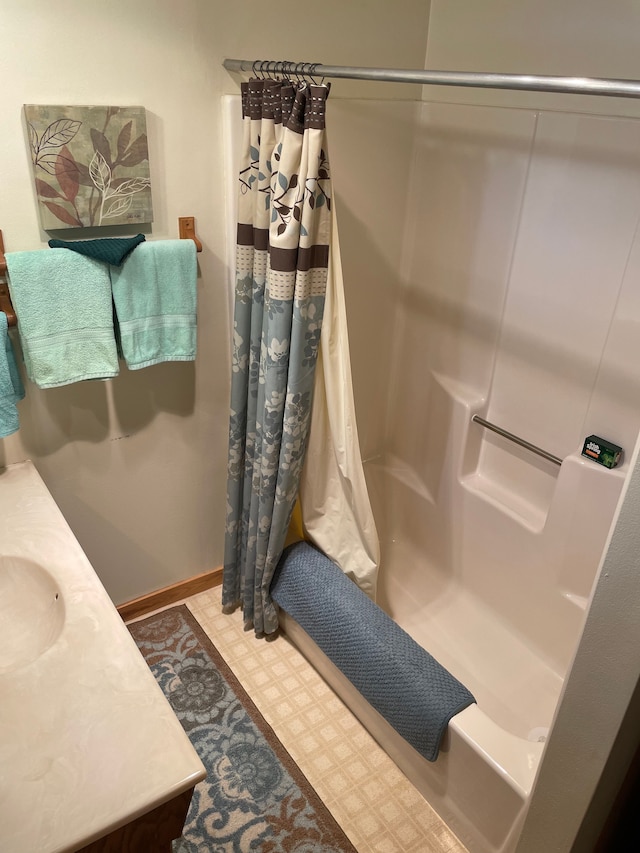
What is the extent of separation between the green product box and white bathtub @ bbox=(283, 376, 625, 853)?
0.09 feet

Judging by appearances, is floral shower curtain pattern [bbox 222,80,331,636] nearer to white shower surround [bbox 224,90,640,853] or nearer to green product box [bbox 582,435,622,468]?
white shower surround [bbox 224,90,640,853]

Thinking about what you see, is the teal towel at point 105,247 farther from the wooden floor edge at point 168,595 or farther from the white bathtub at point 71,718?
the wooden floor edge at point 168,595

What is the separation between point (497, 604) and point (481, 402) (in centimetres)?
68

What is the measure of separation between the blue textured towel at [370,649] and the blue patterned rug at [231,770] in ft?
1.04

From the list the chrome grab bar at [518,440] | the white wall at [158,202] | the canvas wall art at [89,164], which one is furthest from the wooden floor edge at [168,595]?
the canvas wall art at [89,164]

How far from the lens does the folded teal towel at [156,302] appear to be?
1.66 meters

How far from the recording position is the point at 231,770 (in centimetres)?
176

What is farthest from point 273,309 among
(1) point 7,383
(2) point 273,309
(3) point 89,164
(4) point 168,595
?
(4) point 168,595

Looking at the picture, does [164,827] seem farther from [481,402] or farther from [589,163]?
[589,163]

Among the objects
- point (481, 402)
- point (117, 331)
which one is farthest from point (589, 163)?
point (117, 331)

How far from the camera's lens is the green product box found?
5.76 feet

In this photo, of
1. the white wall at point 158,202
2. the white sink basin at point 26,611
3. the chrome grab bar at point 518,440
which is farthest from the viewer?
the chrome grab bar at point 518,440

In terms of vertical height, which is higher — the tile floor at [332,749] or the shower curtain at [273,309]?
the shower curtain at [273,309]

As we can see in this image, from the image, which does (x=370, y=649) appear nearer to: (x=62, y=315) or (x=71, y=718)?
(x=71, y=718)
